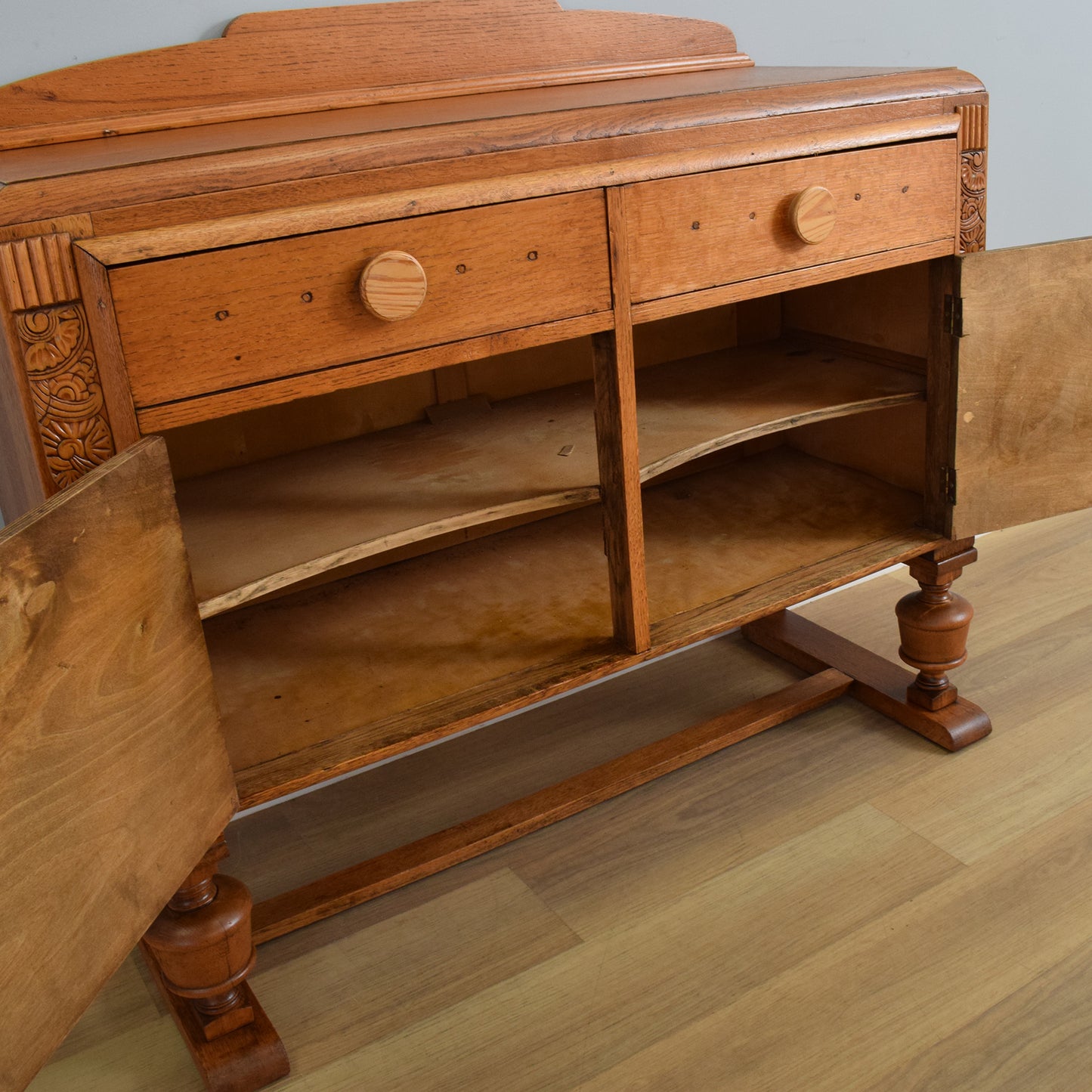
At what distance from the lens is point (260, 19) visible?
1557mm

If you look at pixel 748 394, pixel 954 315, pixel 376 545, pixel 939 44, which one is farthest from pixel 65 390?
pixel 939 44

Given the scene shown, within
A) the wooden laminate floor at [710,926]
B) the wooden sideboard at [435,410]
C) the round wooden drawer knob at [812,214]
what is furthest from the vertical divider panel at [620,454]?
the wooden laminate floor at [710,926]

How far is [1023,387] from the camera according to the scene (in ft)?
5.52

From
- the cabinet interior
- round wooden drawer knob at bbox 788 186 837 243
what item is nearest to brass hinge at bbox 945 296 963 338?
the cabinet interior

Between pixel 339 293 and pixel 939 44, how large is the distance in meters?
1.67

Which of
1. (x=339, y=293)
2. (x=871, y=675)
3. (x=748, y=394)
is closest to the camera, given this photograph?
(x=339, y=293)

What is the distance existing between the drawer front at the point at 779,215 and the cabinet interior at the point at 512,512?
201mm

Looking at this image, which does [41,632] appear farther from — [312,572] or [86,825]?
[312,572]

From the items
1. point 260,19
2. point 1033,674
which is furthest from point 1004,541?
point 260,19

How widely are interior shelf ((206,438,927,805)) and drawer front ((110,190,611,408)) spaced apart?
47cm

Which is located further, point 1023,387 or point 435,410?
point 435,410

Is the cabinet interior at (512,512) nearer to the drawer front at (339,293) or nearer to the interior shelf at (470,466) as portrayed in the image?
the interior shelf at (470,466)

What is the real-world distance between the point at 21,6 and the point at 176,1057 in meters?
1.34

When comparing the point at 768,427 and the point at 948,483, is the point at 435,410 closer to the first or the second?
the point at 768,427
